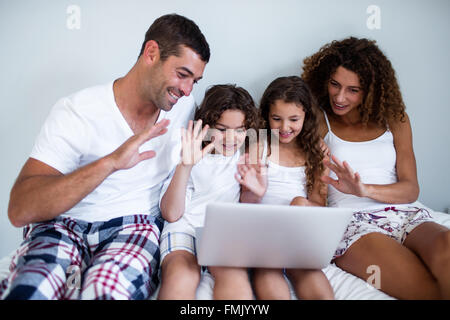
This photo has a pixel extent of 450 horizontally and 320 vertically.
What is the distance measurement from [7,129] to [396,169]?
1798mm

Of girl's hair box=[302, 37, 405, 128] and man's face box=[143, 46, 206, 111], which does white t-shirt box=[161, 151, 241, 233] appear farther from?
girl's hair box=[302, 37, 405, 128]

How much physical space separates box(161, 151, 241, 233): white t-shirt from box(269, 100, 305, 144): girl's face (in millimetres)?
215

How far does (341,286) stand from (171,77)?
2.96ft

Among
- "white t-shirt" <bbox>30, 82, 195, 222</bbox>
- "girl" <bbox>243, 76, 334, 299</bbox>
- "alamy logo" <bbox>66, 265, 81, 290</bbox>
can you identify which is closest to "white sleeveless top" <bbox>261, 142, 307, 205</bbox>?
"girl" <bbox>243, 76, 334, 299</bbox>

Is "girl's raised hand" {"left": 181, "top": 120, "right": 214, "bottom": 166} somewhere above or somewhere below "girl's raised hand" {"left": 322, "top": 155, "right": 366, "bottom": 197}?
above

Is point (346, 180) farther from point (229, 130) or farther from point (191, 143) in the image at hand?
point (191, 143)

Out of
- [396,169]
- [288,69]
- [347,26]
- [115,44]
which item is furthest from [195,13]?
[396,169]

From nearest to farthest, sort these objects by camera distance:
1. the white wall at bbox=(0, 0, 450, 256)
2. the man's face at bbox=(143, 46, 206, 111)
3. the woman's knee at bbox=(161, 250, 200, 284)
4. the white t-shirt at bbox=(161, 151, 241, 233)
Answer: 1. the woman's knee at bbox=(161, 250, 200, 284)
2. the man's face at bbox=(143, 46, 206, 111)
3. the white t-shirt at bbox=(161, 151, 241, 233)
4. the white wall at bbox=(0, 0, 450, 256)

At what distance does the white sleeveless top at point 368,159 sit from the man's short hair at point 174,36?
725 millimetres

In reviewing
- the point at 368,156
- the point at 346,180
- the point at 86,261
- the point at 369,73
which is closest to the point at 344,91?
the point at 369,73

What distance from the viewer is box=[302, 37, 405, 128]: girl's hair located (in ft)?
4.87

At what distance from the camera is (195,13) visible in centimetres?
158
